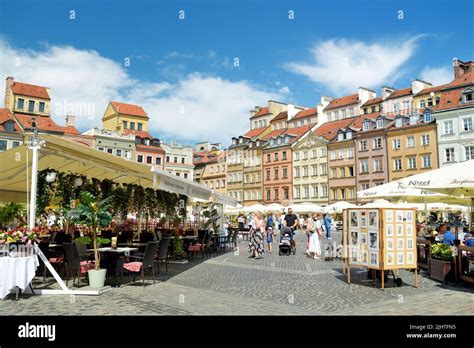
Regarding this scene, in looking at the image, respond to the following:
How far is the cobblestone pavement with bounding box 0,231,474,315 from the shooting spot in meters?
7.34

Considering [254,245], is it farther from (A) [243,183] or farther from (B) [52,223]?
(A) [243,183]

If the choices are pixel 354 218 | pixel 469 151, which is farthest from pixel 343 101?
pixel 354 218

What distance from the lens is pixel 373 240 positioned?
975 cm

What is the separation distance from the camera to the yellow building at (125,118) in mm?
73812

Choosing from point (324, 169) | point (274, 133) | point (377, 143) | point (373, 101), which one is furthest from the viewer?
point (274, 133)

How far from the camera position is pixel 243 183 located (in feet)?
243

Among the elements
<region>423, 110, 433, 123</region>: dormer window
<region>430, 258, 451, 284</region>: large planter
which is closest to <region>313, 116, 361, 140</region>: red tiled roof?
<region>423, 110, 433, 123</region>: dormer window

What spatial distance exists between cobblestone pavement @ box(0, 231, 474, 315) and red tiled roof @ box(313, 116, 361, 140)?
50409 mm

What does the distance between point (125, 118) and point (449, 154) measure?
49487 mm

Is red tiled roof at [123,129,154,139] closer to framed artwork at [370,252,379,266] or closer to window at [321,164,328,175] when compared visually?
window at [321,164,328,175]

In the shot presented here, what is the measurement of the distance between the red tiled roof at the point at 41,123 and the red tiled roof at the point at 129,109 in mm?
12188

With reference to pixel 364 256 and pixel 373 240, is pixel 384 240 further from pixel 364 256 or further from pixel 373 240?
pixel 364 256
